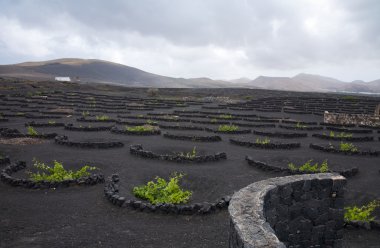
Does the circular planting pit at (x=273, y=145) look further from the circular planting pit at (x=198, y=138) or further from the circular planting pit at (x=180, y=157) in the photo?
the circular planting pit at (x=180, y=157)

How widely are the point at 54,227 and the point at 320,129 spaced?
101 feet

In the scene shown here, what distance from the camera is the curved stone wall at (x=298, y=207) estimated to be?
784 cm

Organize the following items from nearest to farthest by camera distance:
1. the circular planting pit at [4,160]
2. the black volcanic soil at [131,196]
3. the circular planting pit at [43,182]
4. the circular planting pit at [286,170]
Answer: the black volcanic soil at [131,196]
the circular planting pit at [43,182]
the circular planting pit at [286,170]
the circular planting pit at [4,160]

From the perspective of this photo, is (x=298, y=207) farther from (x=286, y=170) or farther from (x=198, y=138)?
(x=198, y=138)

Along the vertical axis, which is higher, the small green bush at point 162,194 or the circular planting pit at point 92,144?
the circular planting pit at point 92,144

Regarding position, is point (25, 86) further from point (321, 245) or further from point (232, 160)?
point (321, 245)

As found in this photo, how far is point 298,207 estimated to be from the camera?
357 inches

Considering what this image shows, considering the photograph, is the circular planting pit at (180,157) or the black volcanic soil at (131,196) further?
the circular planting pit at (180,157)

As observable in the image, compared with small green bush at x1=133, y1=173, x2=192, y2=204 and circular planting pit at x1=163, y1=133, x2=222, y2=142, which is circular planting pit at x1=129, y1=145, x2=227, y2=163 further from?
circular planting pit at x1=163, y1=133, x2=222, y2=142

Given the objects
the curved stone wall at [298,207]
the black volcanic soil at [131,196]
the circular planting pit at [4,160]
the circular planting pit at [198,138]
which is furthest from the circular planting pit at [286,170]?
the circular planting pit at [4,160]

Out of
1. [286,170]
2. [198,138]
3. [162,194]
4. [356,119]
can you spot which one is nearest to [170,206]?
[162,194]

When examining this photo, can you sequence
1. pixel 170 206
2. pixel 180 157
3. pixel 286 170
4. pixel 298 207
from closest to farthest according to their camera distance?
1. pixel 298 207
2. pixel 170 206
3. pixel 286 170
4. pixel 180 157

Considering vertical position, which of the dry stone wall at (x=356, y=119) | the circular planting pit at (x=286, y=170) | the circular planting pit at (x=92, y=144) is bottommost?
the circular planting pit at (x=286, y=170)

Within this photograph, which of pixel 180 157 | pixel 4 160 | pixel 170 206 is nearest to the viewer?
pixel 170 206
